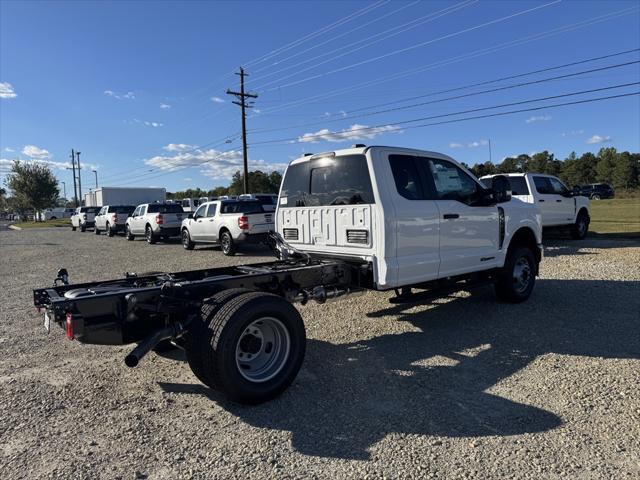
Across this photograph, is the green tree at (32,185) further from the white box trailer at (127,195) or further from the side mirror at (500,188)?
the side mirror at (500,188)

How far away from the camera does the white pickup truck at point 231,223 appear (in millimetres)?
14531

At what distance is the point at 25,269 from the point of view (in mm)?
13180

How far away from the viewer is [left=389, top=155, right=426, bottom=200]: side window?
557 centimetres

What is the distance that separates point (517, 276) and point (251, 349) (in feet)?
15.6

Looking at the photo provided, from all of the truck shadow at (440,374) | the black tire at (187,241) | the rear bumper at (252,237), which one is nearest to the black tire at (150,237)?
the black tire at (187,241)

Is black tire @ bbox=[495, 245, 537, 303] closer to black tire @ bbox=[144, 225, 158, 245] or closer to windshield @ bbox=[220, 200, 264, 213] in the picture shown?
windshield @ bbox=[220, 200, 264, 213]

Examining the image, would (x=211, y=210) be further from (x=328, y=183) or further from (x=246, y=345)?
(x=246, y=345)

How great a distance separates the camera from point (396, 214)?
530 centimetres

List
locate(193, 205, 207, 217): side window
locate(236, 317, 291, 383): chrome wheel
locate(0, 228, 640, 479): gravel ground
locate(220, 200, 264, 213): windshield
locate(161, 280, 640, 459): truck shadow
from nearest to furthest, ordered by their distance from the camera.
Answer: locate(0, 228, 640, 479): gravel ground < locate(161, 280, 640, 459): truck shadow < locate(236, 317, 291, 383): chrome wheel < locate(220, 200, 264, 213): windshield < locate(193, 205, 207, 217): side window

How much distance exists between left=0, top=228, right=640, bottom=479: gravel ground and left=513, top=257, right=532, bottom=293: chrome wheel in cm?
56

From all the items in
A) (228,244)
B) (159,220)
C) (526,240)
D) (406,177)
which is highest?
(406,177)

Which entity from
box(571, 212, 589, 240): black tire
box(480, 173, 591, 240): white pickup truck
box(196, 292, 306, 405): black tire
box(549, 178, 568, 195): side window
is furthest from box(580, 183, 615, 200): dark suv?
box(196, 292, 306, 405): black tire

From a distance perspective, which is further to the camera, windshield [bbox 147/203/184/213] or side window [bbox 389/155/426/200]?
windshield [bbox 147/203/184/213]

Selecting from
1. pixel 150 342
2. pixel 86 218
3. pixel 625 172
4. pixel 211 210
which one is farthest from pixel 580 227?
pixel 625 172
